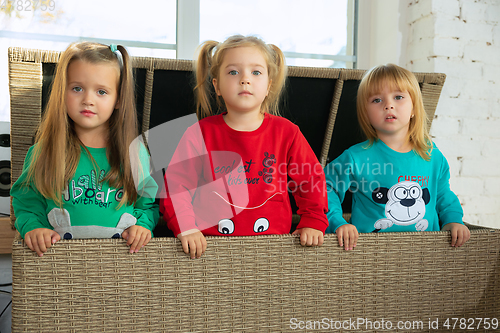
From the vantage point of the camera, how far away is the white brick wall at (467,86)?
1.49 metres

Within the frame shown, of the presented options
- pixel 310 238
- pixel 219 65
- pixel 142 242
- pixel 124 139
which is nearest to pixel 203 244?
pixel 142 242

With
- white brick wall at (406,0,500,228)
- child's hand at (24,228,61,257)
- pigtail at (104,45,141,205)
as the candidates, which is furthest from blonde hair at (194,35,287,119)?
white brick wall at (406,0,500,228)

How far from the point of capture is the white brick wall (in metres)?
1.49

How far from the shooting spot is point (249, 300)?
0.70m

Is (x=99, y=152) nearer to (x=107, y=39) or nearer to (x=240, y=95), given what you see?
(x=240, y=95)

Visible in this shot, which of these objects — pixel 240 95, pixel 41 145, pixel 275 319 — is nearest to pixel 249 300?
pixel 275 319

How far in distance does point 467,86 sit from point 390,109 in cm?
77

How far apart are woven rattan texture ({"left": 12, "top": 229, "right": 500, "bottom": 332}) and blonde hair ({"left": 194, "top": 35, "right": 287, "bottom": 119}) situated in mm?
445

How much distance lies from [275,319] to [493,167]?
1.37 meters

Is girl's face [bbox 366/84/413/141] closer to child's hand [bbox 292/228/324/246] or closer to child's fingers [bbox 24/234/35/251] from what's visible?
child's hand [bbox 292/228/324/246]

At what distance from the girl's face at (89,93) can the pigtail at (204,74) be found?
23cm

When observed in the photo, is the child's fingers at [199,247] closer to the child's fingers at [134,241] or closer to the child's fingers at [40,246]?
the child's fingers at [134,241]

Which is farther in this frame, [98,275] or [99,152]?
[99,152]

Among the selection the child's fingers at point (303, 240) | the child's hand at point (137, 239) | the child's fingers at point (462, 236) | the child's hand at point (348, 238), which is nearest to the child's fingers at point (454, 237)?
the child's fingers at point (462, 236)
